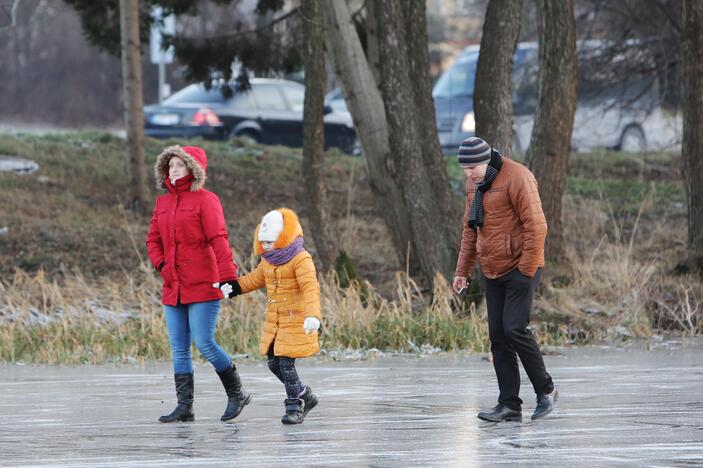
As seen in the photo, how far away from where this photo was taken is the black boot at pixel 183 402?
8.95 meters

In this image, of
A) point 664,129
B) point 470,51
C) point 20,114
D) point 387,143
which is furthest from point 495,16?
point 20,114

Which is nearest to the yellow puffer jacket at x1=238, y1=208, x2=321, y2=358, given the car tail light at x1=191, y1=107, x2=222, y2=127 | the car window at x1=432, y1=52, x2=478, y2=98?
the car window at x1=432, y1=52, x2=478, y2=98

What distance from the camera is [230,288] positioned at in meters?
8.73

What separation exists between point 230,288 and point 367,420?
1104mm

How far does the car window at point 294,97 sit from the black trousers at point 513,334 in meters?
20.4

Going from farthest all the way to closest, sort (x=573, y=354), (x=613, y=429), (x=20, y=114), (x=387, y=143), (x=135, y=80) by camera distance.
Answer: (x=20, y=114)
(x=135, y=80)
(x=387, y=143)
(x=573, y=354)
(x=613, y=429)

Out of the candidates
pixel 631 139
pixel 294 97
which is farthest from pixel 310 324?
pixel 631 139

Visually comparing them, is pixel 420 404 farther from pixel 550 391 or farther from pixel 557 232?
pixel 557 232

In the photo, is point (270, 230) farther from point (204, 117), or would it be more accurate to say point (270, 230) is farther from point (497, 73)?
point (204, 117)

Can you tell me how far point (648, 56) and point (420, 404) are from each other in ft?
49.9

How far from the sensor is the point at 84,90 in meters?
53.7

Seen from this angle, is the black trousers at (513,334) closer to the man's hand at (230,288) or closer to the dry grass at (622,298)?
the man's hand at (230,288)

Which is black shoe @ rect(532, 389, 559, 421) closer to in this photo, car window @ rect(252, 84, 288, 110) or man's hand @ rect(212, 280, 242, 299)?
man's hand @ rect(212, 280, 242, 299)

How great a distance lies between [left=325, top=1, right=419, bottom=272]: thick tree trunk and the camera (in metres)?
16.2
